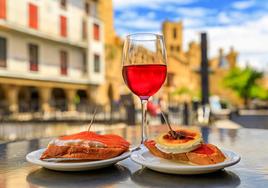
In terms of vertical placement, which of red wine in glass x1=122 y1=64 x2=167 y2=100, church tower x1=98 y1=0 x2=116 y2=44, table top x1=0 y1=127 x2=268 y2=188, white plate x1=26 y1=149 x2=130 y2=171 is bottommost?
table top x1=0 y1=127 x2=268 y2=188

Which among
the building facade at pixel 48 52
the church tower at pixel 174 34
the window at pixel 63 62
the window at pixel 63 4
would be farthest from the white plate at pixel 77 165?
the church tower at pixel 174 34

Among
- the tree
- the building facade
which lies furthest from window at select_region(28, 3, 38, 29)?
the tree

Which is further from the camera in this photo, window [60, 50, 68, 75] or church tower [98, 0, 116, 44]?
church tower [98, 0, 116, 44]

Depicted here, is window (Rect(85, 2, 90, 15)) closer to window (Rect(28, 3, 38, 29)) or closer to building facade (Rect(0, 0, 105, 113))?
building facade (Rect(0, 0, 105, 113))

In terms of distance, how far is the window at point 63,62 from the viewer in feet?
63.0

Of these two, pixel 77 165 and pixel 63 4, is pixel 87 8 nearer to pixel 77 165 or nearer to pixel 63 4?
pixel 63 4

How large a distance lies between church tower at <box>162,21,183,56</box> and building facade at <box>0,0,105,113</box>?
3794 centimetres

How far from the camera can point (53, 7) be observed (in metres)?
18.3

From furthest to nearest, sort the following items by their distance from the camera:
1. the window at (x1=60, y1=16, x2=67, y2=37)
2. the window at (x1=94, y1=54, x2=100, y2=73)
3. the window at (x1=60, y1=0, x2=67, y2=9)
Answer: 1. the window at (x1=94, y1=54, x2=100, y2=73)
2. the window at (x1=60, y1=0, x2=67, y2=9)
3. the window at (x1=60, y1=16, x2=67, y2=37)

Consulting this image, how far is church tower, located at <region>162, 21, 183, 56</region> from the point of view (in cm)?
5925

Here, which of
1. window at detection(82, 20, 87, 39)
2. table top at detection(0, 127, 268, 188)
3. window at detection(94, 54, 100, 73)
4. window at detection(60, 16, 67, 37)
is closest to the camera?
table top at detection(0, 127, 268, 188)

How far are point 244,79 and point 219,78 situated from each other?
2028cm

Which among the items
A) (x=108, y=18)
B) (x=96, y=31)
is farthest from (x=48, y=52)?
(x=108, y=18)

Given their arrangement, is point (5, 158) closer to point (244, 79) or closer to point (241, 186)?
point (241, 186)
